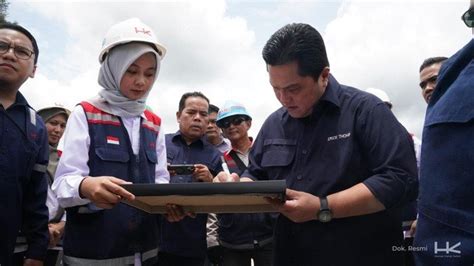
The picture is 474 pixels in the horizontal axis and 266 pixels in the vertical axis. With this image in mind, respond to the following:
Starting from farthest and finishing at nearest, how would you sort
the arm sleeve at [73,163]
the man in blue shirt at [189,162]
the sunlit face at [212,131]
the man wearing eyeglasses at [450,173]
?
the sunlit face at [212,131], the man in blue shirt at [189,162], the arm sleeve at [73,163], the man wearing eyeglasses at [450,173]

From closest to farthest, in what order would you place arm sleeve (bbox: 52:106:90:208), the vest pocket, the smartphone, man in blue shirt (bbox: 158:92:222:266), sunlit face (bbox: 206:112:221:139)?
arm sleeve (bbox: 52:106:90:208)
the vest pocket
the smartphone
man in blue shirt (bbox: 158:92:222:266)
sunlit face (bbox: 206:112:221:139)

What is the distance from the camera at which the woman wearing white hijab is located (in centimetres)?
214

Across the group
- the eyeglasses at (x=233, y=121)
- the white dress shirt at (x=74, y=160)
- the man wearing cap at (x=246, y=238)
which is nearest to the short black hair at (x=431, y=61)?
the eyeglasses at (x=233, y=121)

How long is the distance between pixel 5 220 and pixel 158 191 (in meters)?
1.23

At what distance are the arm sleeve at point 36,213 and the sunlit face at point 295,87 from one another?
5.23ft

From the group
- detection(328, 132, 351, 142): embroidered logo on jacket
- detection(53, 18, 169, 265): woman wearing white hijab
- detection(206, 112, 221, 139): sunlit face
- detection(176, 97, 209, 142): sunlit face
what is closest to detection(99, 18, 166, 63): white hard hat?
detection(53, 18, 169, 265): woman wearing white hijab

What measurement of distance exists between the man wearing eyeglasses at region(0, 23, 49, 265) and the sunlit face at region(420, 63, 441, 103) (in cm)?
379

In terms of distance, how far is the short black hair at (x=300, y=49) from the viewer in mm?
1990

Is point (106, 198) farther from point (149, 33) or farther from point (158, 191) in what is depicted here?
point (149, 33)

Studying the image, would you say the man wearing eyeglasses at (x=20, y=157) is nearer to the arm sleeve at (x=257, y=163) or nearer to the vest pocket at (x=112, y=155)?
the vest pocket at (x=112, y=155)

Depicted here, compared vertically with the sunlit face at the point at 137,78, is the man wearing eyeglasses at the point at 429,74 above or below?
above

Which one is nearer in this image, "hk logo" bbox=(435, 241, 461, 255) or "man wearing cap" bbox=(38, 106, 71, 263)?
"hk logo" bbox=(435, 241, 461, 255)

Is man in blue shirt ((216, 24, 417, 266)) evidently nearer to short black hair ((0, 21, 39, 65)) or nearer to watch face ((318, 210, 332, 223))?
watch face ((318, 210, 332, 223))

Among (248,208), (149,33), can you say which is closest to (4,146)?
(149,33)
